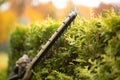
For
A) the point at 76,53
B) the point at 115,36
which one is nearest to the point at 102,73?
the point at 115,36

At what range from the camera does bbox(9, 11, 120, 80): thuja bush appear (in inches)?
176

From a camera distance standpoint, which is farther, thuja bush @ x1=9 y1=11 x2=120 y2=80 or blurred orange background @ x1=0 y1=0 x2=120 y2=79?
blurred orange background @ x1=0 y1=0 x2=120 y2=79

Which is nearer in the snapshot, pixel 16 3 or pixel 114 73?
pixel 114 73

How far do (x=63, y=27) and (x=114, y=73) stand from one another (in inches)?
65.5

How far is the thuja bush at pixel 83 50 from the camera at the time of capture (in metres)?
4.48

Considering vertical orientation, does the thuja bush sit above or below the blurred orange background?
below

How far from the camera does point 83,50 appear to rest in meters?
5.21

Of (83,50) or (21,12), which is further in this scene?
(21,12)

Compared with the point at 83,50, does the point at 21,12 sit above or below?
above

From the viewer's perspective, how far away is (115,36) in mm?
4547

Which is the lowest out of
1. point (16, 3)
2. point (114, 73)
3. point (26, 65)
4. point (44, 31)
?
point (114, 73)

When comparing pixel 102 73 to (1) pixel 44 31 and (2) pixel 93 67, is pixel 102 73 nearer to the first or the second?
(2) pixel 93 67

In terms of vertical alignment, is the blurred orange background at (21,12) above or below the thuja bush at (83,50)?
above

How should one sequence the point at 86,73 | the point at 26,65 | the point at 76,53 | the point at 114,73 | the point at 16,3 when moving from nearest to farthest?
the point at 114,73
the point at 86,73
the point at 76,53
the point at 26,65
the point at 16,3
